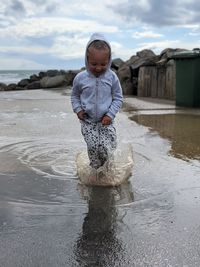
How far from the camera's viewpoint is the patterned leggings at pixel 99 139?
5.00 meters

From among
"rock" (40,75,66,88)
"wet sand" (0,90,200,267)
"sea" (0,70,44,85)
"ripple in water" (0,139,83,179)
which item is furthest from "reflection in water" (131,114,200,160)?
"sea" (0,70,44,85)

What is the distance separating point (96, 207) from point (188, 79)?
8.87m

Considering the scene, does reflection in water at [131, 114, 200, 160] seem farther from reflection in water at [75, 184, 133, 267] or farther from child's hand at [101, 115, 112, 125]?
reflection in water at [75, 184, 133, 267]

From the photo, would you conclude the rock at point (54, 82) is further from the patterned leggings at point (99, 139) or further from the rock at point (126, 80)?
the patterned leggings at point (99, 139)

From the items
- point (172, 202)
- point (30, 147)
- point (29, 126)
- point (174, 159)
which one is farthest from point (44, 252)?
point (29, 126)

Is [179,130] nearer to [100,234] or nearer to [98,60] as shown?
[98,60]

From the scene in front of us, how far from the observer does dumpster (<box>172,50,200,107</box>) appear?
12.4 m

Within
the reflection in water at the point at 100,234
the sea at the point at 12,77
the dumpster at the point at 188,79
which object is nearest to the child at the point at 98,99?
the reflection in water at the point at 100,234

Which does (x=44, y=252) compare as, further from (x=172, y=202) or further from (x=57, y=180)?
(x=57, y=180)

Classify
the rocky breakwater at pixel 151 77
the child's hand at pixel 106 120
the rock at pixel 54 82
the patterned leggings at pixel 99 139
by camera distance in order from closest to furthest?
1. the child's hand at pixel 106 120
2. the patterned leggings at pixel 99 139
3. the rocky breakwater at pixel 151 77
4. the rock at pixel 54 82

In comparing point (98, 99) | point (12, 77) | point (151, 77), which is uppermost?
point (98, 99)

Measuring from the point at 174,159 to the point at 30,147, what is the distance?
6.59ft

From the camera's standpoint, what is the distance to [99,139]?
5004mm

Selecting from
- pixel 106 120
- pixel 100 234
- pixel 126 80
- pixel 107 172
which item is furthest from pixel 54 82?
pixel 100 234
